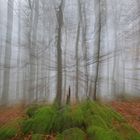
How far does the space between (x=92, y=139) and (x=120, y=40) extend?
1539cm

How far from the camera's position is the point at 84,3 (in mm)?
17250

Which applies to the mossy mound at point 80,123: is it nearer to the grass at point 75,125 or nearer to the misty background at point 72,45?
A: the grass at point 75,125

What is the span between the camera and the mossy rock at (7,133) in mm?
5258

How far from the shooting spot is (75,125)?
5434 millimetres

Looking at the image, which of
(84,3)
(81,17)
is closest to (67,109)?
(81,17)

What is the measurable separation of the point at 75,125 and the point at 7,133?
1651 millimetres

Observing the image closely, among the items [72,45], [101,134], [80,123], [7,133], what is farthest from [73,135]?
[72,45]

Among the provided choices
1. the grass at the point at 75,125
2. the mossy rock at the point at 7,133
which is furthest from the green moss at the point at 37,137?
the mossy rock at the point at 7,133

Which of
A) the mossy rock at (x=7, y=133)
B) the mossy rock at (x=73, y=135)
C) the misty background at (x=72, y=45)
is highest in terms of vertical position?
the misty background at (x=72, y=45)

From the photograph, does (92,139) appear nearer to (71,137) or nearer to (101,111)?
(71,137)

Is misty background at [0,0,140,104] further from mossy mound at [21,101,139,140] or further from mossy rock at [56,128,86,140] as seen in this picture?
mossy rock at [56,128,86,140]

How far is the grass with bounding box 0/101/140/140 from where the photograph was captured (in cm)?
480

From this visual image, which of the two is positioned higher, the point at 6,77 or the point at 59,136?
the point at 6,77

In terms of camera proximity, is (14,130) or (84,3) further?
(84,3)
